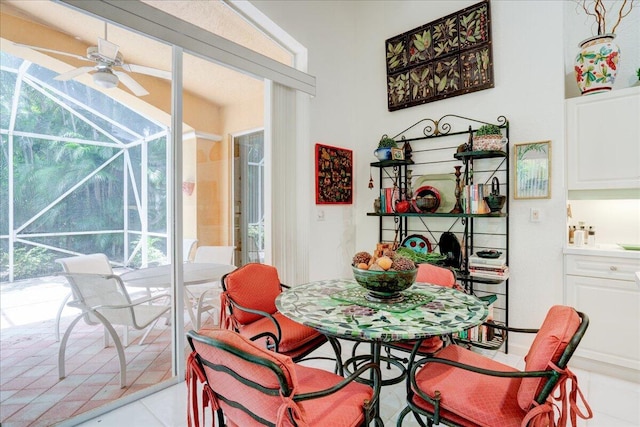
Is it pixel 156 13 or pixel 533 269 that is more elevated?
pixel 156 13

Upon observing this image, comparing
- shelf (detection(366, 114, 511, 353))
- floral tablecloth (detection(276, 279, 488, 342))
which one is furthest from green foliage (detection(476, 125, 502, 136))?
floral tablecloth (detection(276, 279, 488, 342))

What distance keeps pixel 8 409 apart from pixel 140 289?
0.89 m

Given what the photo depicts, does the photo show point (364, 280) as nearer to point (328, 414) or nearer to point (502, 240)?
point (328, 414)

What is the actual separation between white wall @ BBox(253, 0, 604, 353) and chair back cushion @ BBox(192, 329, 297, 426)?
2.33 meters

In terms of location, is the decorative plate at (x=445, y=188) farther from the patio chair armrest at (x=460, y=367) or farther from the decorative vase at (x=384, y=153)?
the patio chair armrest at (x=460, y=367)

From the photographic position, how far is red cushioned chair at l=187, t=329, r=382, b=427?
0.97 metres

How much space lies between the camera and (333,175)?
364 centimetres

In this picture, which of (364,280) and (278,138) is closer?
(364,280)

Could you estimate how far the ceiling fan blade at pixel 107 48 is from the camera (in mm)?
2055

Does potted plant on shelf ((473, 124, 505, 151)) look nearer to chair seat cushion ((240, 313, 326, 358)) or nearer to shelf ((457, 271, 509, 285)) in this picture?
shelf ((457, 271, 509, 285))

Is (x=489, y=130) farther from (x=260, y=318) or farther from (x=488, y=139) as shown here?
(x=260, y=318)

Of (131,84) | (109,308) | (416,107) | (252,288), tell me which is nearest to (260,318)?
(252,288)

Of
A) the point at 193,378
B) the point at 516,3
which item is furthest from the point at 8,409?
the point at 516,3

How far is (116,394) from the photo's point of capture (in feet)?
7.02
